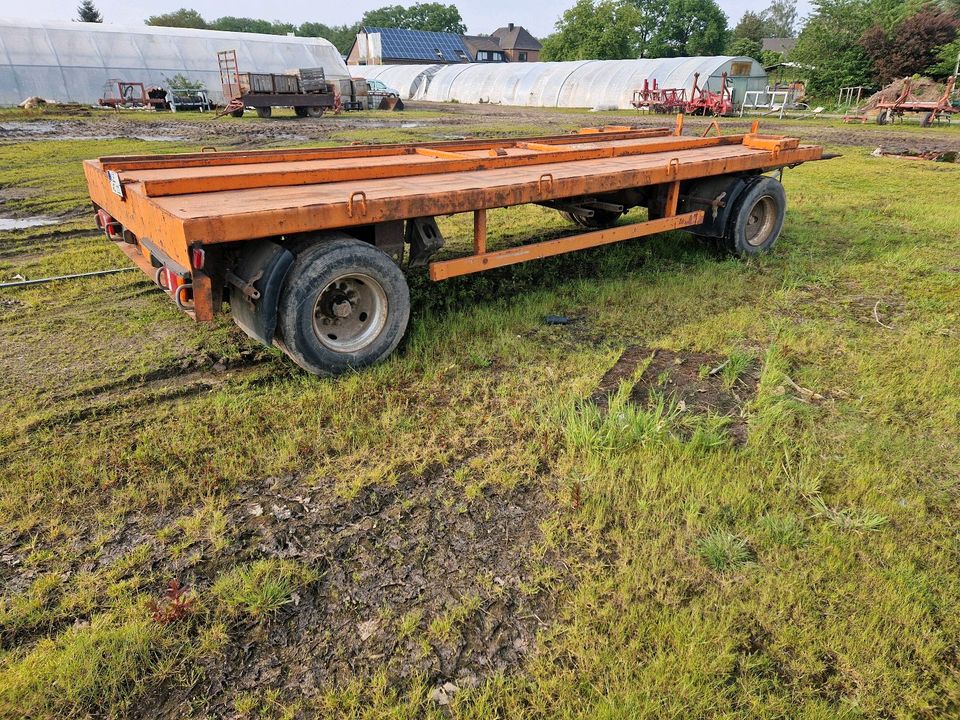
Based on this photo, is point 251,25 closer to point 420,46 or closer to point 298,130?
point 420,46

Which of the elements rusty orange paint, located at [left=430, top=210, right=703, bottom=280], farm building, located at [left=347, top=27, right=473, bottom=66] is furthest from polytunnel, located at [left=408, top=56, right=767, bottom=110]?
rusty orange paint, located at [left=430, top=210, right=703, bottom=280]

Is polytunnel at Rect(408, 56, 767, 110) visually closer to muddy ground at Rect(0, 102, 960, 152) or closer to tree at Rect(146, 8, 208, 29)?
muddy ground at Rect(0, 102, 960, 152)

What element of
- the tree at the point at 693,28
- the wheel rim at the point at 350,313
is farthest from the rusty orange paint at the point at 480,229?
the tree at the point at 693,28

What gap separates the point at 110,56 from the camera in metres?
29.7

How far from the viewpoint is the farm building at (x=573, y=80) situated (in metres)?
33.3

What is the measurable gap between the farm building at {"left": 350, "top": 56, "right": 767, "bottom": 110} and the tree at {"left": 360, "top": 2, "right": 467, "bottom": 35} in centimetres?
5953

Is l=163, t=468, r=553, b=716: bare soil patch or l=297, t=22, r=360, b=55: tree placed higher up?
l=297, t=22, r=360, b=55: tree

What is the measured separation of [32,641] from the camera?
86.7 inches

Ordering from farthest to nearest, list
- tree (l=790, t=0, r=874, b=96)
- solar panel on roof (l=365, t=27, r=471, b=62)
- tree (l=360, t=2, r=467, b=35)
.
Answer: tree (l=360, t=2, r=467, b=35), solar panel on roof (l=365, t=27, r=471, b=62), tree (l=790, t=0, r=874, b=96)

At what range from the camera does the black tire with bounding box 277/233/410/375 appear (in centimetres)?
364

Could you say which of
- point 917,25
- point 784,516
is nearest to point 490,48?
point 917,25

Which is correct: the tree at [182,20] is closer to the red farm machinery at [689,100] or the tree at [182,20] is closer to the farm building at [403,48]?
the farm building at [403,48]

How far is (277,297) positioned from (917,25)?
43.7 meters

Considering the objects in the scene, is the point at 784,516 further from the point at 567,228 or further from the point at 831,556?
the point at 567,228
